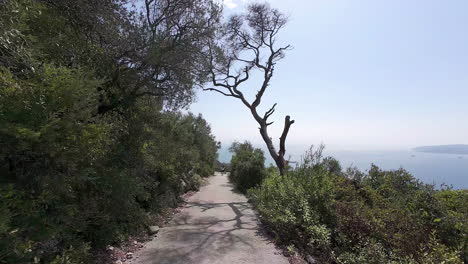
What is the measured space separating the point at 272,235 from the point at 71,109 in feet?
17.2

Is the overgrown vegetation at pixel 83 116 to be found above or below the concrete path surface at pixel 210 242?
above

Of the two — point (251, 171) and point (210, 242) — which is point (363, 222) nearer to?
point (210, 242)

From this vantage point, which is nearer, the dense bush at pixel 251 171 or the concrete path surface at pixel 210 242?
the concrete path surface at pixel 210 242

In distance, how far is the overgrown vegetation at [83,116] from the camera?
2.12m

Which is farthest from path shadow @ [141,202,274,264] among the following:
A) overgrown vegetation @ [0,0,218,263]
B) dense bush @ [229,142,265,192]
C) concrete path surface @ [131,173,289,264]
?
dense bush @ [229,142,265,192]

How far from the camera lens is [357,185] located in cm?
750

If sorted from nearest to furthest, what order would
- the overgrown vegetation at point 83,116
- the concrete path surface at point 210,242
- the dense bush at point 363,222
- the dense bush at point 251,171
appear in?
the overgrown vegetation at point 83,116, the dense bush at point 363,222, the concrete path surface at point 210,242, the dense bush at point 251,171

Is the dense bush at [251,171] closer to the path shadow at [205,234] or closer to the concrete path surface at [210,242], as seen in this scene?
the path shadow at [205,234]

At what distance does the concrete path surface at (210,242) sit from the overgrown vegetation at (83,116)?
782 millimetres

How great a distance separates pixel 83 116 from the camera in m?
2.57

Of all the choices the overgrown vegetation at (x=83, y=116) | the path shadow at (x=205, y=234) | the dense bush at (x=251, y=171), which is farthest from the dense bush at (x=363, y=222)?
the dense bush at (x=251, y=171)

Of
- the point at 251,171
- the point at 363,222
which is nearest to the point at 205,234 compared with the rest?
the point at 363,222

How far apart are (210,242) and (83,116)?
3870 millimetres

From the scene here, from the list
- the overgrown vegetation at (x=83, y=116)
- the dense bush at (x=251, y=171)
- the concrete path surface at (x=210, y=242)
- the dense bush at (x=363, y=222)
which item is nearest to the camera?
the overgrown vegetation at (x=83, y=116)
